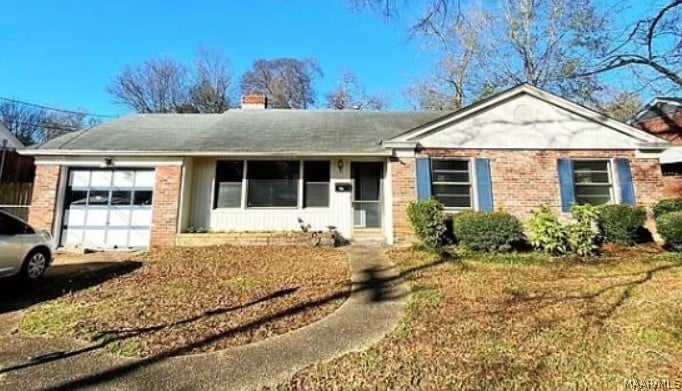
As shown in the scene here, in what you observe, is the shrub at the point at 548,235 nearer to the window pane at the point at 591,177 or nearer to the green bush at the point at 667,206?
the window pane at the point at 591,177

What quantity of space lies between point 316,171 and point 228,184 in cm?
280

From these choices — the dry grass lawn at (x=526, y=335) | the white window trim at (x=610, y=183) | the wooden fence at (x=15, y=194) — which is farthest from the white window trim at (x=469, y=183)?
the wooden fence at (x=15, y=194)

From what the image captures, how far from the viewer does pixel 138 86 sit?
102 feet

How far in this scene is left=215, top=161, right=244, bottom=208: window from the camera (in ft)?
37.3

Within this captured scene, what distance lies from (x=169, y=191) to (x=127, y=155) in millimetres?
1669

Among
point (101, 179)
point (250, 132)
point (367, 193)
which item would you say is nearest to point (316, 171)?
point (367, 193)

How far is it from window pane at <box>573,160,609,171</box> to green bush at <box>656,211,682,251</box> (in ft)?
7.37

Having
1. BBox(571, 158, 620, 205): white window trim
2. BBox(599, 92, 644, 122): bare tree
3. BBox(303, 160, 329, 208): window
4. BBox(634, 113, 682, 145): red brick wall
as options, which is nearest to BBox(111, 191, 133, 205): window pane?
BBox(303, 160, 329, 208): window

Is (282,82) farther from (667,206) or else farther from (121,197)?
(667,206)

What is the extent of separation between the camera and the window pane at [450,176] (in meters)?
10.9

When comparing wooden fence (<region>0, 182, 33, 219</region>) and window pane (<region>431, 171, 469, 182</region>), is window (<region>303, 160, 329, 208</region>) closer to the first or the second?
window pane (<region>431, 171, 469, 182</region>)

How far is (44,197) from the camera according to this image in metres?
10.4

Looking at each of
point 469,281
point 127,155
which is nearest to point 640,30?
point 469,281

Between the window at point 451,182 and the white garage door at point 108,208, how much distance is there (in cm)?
846
